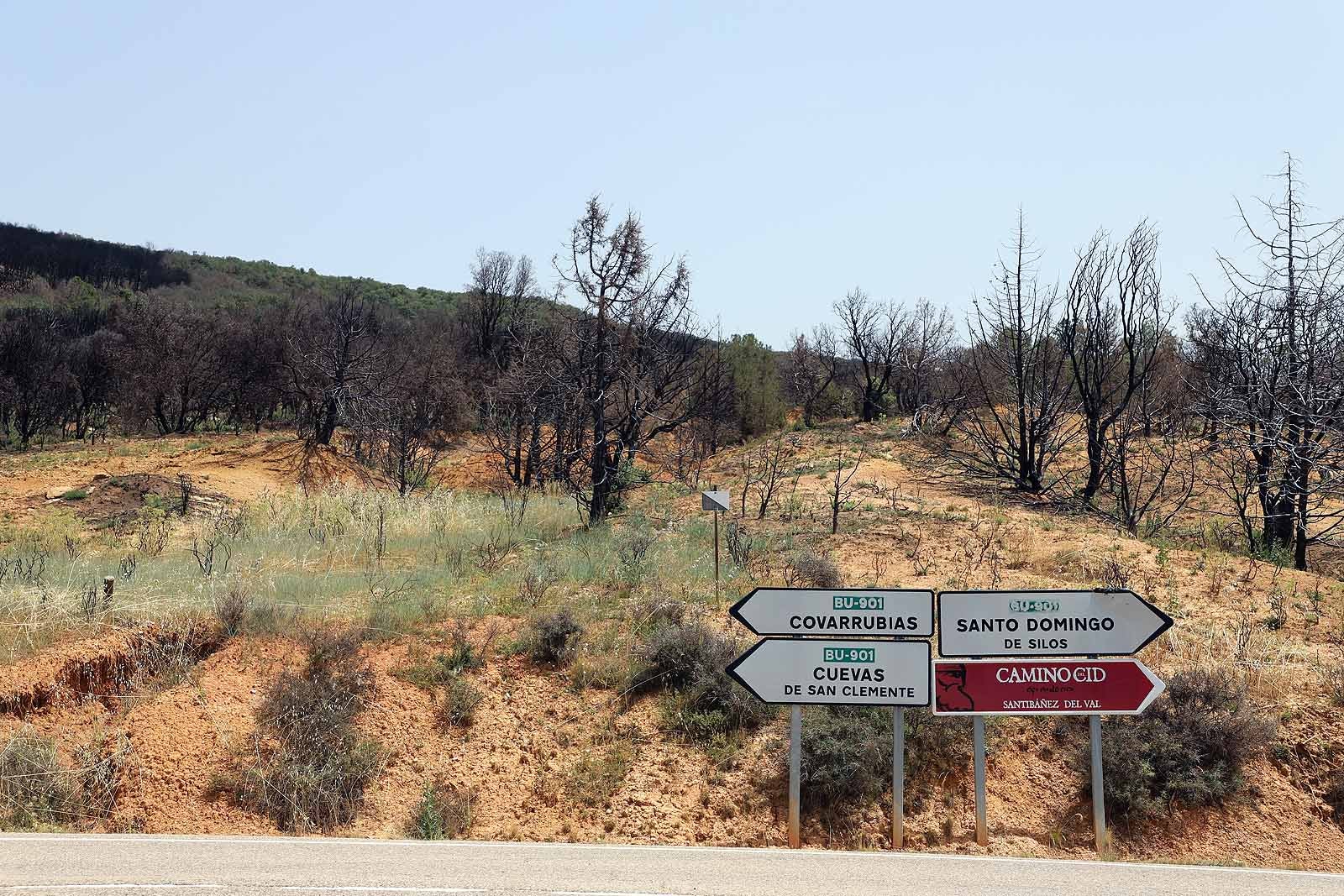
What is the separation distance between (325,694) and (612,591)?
408cm

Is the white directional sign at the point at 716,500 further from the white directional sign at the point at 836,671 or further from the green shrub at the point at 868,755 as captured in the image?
the white directional sign at the point at 836,671

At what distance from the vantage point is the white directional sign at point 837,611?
7707 mm

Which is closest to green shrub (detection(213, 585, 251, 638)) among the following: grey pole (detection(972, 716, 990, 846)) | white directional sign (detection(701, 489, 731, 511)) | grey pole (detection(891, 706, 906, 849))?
white directional sign (detection(701, 489, 731, 511))

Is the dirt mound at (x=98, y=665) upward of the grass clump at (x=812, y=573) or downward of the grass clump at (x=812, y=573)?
downward

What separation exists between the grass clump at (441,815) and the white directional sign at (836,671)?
3042mm

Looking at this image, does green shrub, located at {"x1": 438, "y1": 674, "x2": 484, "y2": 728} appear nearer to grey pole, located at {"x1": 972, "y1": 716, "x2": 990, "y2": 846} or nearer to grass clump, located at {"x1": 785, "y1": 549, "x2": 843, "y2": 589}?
grass clump, located at {"x1": 785, "y1": 549, "x2": 843, "y2": 589}

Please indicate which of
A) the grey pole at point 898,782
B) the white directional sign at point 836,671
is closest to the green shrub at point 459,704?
the white directional sign at point 836,671

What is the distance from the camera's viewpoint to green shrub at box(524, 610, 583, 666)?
427 inches

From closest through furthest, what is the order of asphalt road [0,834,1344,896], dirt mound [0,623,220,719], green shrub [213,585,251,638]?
asphalt road [0,834,1344,896]
dirt mound [0,623,220,719]
green shrub [213,585,251,638]

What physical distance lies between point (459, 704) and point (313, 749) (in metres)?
1.50

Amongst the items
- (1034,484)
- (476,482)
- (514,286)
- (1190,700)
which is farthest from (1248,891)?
(514,286)

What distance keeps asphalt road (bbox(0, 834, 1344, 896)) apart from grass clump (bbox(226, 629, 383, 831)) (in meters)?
1.15

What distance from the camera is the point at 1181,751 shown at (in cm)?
897

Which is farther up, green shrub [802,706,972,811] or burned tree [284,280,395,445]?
burned tree [284,280,395,445]
